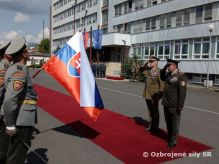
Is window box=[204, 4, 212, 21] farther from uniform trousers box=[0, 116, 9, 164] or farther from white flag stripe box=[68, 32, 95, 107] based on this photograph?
uniform trousers box=[0, 116, 9, 164]

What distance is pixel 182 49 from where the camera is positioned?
32.6 m

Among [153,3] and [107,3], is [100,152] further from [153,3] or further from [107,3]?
[107,3]

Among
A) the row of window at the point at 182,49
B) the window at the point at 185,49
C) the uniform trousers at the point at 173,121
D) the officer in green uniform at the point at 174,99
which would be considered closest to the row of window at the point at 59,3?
the row of window at the point at 182,49

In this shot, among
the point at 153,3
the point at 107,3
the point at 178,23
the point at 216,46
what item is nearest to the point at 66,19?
the point at 107,3

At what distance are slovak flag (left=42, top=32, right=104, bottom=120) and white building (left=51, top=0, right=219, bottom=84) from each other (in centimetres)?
2269

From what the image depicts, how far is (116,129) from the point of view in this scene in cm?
841

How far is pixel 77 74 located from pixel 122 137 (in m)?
1.87

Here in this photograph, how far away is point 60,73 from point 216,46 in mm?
23515

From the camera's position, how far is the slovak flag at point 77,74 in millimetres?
7000

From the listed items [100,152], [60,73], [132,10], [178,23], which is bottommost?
[100,152]

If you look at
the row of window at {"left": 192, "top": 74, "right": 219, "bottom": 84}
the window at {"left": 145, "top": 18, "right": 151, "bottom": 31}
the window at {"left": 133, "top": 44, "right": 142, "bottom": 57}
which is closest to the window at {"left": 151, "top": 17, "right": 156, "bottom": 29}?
the window at {"left": 145, "top": 18, "right": 151, "bottom": 31}

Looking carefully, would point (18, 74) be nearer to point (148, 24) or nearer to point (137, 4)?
point (148, 24)

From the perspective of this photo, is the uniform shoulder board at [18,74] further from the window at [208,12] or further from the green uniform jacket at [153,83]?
the window at [208,12]

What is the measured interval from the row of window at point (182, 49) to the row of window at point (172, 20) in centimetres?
196
